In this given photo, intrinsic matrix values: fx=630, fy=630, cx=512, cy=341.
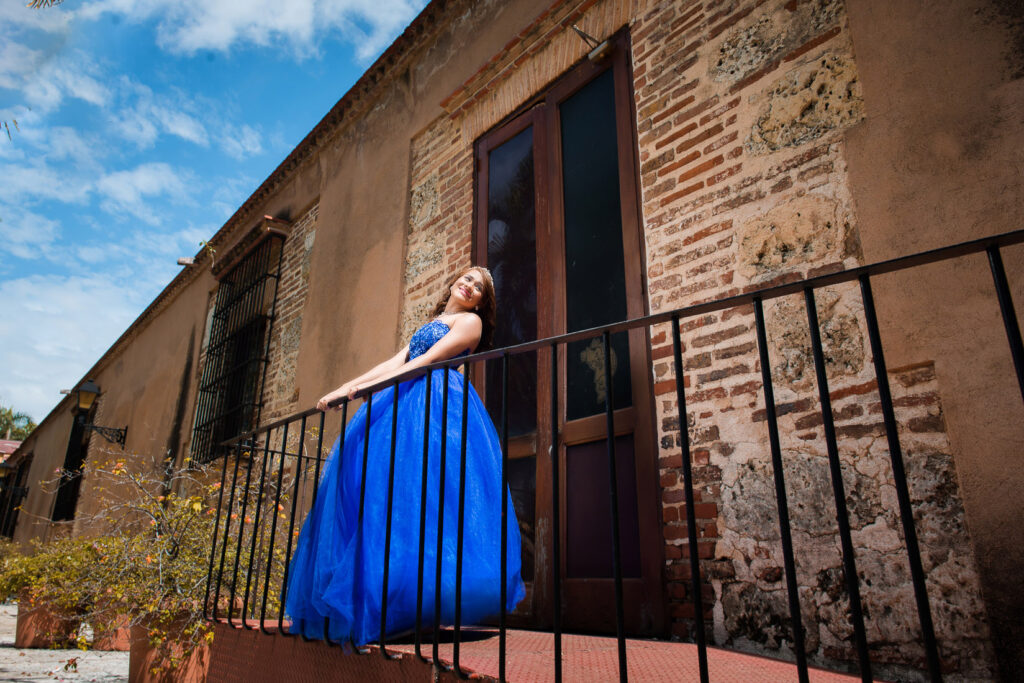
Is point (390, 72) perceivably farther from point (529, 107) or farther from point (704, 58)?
point (704, 58)

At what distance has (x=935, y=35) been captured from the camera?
2299mm

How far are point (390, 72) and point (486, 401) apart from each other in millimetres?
3465

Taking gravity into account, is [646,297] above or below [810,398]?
above

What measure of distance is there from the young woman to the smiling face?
20cm

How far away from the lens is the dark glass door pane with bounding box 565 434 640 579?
2829 mm

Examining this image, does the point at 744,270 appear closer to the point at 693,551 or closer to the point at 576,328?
the point at 576,328

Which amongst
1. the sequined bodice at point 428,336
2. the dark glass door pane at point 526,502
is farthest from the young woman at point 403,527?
the dark glass door pane at point 526,502

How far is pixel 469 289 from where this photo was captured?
2730 mm

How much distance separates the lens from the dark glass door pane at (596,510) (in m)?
2.83

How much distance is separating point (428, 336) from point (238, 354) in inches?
217

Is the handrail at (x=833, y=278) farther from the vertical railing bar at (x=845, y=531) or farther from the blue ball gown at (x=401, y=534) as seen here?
the blue ball gown at (x=401, y=534)

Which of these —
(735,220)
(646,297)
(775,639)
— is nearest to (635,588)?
(775,639)

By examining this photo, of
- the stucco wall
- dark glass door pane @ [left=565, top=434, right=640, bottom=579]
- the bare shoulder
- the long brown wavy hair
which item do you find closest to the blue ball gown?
the bare shoulder

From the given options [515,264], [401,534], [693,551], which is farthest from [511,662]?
[515,264]
